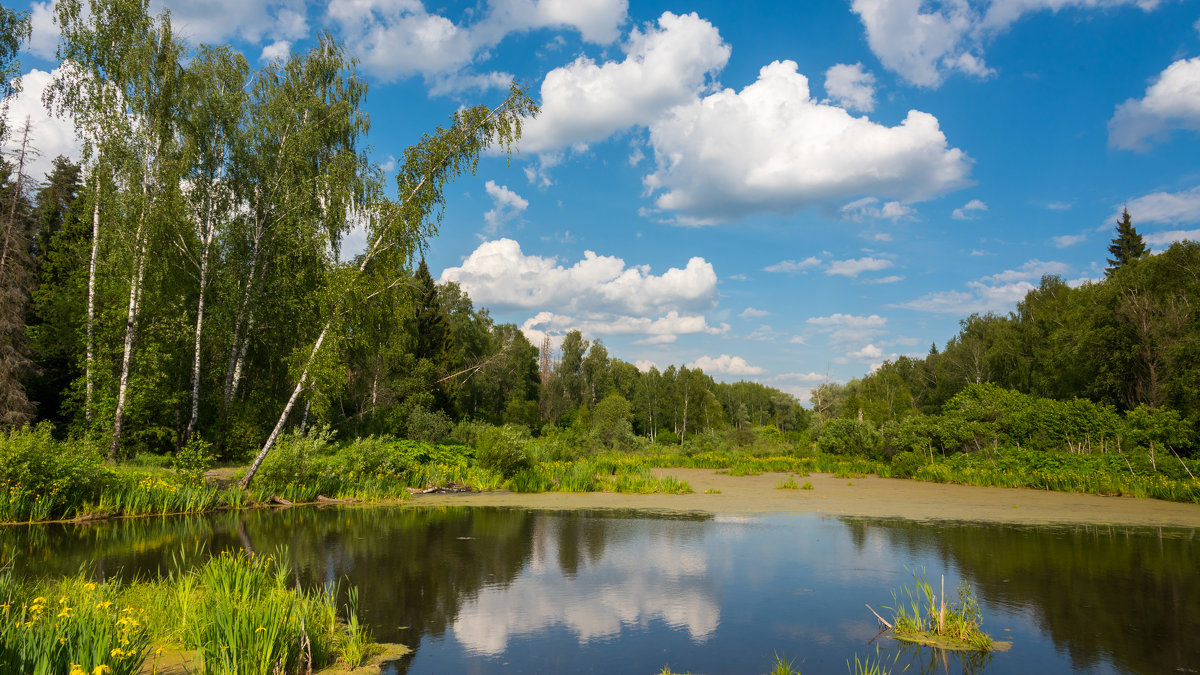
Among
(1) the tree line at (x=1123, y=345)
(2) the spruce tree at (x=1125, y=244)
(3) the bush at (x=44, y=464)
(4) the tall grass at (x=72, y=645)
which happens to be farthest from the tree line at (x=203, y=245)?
(2) the spruce tree at (x=1125, y=244)

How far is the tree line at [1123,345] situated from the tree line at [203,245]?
26.3m

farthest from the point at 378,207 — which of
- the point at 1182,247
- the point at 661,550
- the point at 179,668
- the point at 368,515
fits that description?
the point at 1182,247

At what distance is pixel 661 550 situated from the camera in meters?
11.8

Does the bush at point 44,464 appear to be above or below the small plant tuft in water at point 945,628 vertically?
above

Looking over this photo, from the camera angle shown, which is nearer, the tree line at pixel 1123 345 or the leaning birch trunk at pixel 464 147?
the leaning birch trunk at pixel 464 147

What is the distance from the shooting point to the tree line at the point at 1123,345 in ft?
102

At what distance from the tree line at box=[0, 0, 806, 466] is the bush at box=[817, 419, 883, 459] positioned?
23.6m

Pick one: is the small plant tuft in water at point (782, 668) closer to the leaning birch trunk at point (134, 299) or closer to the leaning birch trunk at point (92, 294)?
the leaning birch trunk at point (134, 299)

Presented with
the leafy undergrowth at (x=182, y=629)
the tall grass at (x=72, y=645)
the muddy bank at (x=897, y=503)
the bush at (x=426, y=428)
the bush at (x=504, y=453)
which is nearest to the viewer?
the tall grass at (x=72, y=645)

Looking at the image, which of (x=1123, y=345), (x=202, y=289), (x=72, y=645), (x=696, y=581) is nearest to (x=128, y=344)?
(x=202, y=289)

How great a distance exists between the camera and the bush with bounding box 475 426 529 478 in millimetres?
22047

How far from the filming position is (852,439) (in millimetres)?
32094

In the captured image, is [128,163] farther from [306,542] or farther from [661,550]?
[661,550]

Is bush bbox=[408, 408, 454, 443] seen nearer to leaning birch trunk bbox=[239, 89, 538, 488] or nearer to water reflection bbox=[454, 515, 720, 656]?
leaning birch trunk bbox=[239, 89, 538, 488]
